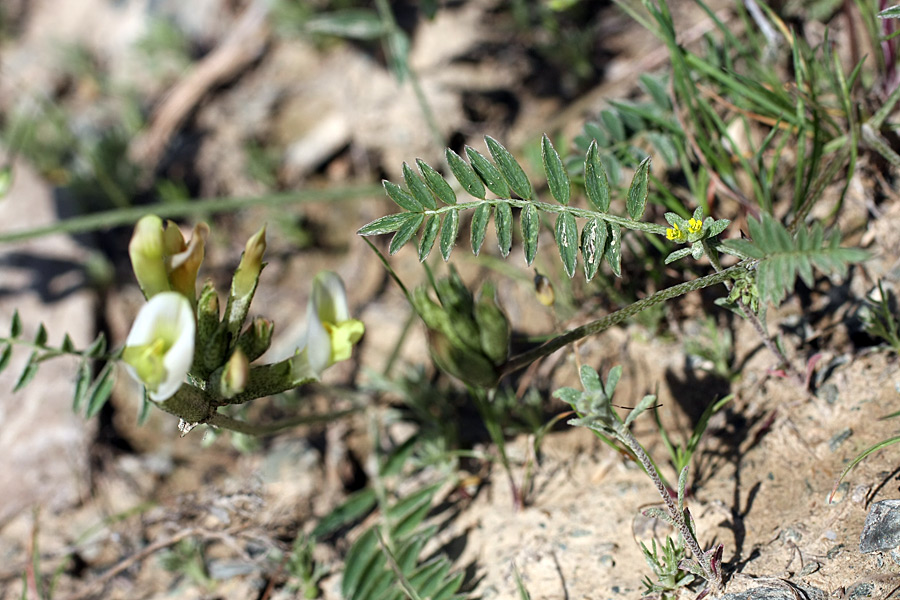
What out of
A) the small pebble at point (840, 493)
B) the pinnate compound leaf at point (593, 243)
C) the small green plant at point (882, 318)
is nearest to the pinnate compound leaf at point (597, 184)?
the pinnate compound leaf at point (593, 243)

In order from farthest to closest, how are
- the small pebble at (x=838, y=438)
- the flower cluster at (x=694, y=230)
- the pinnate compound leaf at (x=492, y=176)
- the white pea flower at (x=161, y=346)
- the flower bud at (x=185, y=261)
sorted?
1. the small pebble at (x=838, y=438)
2. the pinnate compound leaf at (x=492, y=176)
3. the flower bud at (x=185, y=261)
4. the flower cluster at (x=694, y=230)
5. the white pea flower at (x=161, y=346)

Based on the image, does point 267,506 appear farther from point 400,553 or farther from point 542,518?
point 542,518

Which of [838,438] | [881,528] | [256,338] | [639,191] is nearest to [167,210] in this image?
[256,338]

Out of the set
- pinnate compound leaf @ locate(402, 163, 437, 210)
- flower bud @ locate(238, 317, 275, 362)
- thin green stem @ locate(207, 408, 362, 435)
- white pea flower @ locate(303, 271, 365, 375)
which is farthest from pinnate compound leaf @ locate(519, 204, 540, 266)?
thin green stem @ locate(207, 408, 362, 435)

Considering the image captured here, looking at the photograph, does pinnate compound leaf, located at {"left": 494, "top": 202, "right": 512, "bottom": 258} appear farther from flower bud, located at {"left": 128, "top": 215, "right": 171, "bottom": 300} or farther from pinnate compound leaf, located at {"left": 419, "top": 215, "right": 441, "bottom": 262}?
flower bud, located at {"left": 128, "top": 215, "right": 171, "bottom": 300}

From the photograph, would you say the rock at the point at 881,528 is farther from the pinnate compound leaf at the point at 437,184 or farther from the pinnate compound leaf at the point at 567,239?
the pinnate compound leaf at the point at 437,184

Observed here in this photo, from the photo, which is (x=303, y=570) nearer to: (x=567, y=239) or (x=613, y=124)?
(x=567, y=239)
